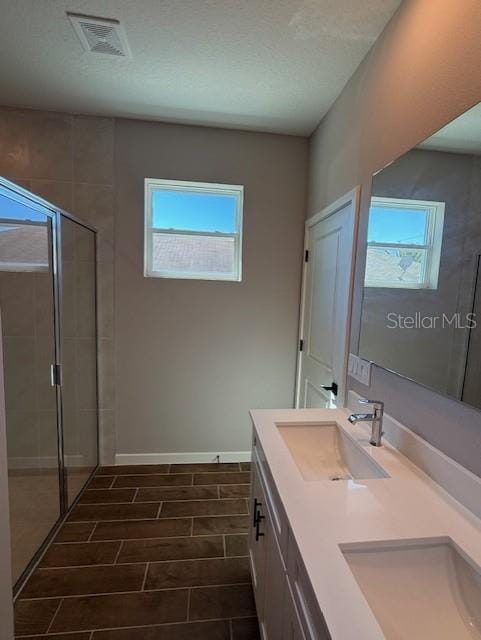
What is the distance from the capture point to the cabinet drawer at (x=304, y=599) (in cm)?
68

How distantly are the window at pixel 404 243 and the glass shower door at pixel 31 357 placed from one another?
6.35 feet

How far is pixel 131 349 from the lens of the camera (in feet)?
9.00

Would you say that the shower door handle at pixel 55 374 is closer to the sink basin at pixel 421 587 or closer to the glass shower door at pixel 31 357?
the glass shower door at pixel 31 357

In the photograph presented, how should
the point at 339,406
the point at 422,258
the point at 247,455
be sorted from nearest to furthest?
the point at 422,258 → the point at 339,406 → the point at 247,455

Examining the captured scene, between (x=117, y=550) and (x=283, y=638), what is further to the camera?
(x=117, y=550)

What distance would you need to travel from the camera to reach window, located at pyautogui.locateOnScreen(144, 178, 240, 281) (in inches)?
107

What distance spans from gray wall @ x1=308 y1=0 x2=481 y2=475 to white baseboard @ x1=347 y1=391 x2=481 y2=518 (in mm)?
24

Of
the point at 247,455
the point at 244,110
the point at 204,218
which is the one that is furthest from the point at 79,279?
the point at 247,455

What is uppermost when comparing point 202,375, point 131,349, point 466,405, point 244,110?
point 244,110

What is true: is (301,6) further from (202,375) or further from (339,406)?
(202,375)

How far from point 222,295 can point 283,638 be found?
7.05 feet

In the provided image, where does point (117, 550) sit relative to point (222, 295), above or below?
below

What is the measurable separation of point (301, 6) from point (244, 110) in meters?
0.91

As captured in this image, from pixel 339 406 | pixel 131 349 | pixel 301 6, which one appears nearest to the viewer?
pixel 301 6
